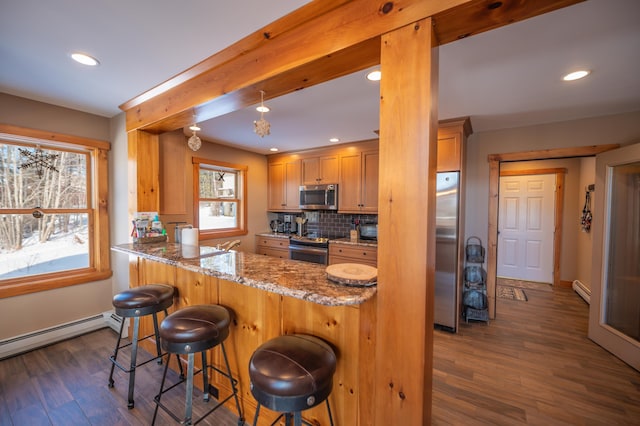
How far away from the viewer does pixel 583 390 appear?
2.02m

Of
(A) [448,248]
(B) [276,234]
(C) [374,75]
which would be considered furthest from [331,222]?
(C) [374,75]

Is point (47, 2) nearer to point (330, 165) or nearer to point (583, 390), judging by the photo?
point (330, 165)

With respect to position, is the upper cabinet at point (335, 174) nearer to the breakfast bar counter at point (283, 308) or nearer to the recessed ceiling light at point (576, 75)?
the recessed ceiling light at point (576, 75)

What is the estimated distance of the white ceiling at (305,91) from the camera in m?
1.33

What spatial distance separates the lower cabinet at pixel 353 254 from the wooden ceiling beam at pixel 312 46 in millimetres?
2489

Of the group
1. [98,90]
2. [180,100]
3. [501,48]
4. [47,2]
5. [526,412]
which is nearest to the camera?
[47,2]

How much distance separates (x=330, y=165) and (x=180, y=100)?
102 inches

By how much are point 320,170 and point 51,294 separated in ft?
11.9

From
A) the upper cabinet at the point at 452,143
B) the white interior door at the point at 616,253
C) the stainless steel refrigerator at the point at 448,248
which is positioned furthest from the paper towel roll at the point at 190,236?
the white interior door at the point at 616,253

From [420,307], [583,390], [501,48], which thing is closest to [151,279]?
[420,307]

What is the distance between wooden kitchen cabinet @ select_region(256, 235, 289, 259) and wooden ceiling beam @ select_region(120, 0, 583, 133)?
2.70 metres

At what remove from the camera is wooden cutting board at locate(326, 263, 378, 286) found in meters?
1.22

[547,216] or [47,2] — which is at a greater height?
[47,2]

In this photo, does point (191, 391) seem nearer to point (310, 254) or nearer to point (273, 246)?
point (310, 254)
